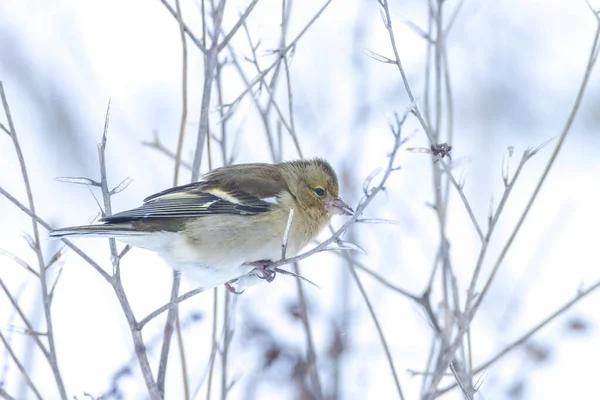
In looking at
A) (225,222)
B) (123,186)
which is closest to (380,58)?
(123,186)

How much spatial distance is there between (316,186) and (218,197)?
74cm

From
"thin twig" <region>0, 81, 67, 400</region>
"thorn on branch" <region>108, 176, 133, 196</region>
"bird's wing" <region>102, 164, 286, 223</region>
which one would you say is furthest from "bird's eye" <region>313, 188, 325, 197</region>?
"thin twig" <region>0, 81, 67, 400</region>

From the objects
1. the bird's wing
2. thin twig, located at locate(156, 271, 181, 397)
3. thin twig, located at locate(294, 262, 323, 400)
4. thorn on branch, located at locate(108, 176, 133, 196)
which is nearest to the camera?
thorn on branch, located at locate(108, 176, 133, 196)

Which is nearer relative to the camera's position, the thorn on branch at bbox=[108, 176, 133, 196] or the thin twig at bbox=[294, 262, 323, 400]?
the thorn on branch at bbox=[108, 176, 133, 196]

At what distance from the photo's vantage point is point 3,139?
8375 millimetres

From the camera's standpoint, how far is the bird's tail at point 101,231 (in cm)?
326

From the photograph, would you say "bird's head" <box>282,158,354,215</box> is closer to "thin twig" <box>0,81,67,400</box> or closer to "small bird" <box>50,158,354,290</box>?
"small bird" <box>50,158,354,290</box>

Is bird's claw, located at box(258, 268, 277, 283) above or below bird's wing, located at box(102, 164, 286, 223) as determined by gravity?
below

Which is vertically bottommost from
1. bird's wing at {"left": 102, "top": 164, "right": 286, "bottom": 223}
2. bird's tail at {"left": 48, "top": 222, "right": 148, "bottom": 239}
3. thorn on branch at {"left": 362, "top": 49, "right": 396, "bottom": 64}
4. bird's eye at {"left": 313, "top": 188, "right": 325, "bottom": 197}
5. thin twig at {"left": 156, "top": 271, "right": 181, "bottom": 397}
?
thin twig at {"left": 156, "top": 271, "right": 181, "bottom": 397}

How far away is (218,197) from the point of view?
438 centimetres

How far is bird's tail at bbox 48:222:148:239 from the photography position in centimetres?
326

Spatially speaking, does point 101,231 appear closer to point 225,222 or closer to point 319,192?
point 225,222

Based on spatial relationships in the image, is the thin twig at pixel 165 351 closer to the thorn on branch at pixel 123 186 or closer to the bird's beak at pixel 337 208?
the thorn on branch at pixel 123 186

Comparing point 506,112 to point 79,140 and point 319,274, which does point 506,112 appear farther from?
point 79,140
